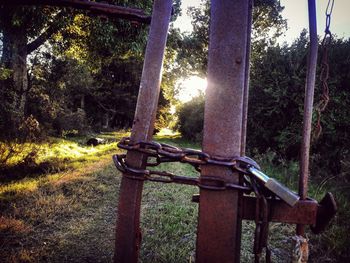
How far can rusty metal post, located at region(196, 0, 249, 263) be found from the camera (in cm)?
117

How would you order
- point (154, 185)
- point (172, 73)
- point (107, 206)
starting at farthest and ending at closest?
point (172, 73), point (154, 185), point (107, 206)

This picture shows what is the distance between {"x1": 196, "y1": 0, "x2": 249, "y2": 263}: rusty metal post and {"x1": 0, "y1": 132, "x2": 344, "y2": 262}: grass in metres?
2.62

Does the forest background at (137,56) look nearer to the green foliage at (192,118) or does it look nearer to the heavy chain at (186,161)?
the heavy chain at (186,161)

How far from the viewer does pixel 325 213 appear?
1.10 metres

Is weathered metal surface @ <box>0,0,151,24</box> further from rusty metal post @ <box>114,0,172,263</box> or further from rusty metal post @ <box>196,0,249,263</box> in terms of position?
rusty metal post @ <box>196,0,249,263</box>

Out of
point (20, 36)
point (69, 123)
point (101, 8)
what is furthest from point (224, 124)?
Result: point (69, 123)

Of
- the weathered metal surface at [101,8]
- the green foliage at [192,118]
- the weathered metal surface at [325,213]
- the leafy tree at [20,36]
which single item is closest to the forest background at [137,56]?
the leafy tree at [20,36]

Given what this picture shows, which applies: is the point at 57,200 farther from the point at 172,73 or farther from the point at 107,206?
the point at 172,73

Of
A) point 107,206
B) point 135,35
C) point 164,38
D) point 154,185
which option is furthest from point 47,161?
point 164,38

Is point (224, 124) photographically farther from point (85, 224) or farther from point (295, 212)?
point (85, 224)

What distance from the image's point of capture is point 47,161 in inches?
394

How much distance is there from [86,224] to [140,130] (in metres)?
4.04

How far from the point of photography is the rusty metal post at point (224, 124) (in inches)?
46.0

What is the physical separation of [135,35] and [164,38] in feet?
36.4
